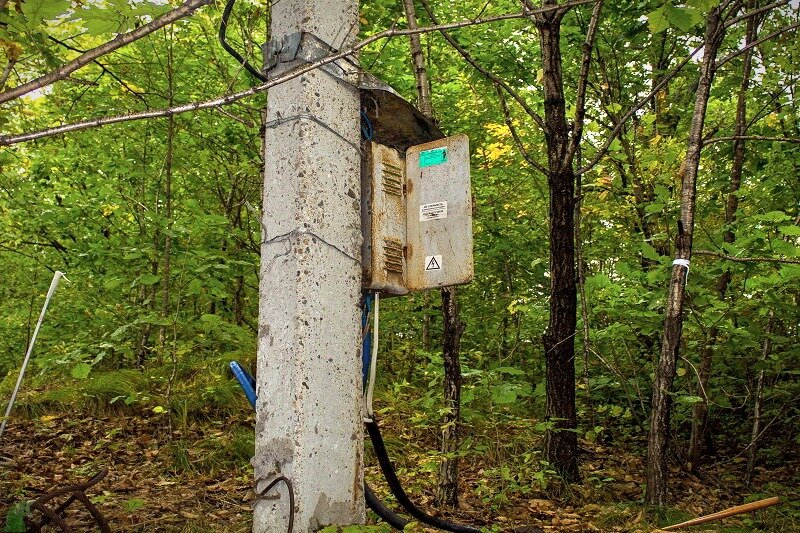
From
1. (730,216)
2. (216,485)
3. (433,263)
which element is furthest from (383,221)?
(730,216)

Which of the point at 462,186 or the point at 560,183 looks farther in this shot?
the point at 560,183

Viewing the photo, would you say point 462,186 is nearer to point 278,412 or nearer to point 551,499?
point 278,412

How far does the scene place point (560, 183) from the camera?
510cm

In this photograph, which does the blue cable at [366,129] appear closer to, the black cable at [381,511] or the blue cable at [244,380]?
the blue cable at [244,380]

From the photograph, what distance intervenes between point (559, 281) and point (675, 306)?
93cm

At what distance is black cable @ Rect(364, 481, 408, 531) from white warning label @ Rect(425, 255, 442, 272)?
1.06 m

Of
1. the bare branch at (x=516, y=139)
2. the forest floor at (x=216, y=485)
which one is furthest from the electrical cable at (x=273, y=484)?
the bare branch at (x=516, y=139)

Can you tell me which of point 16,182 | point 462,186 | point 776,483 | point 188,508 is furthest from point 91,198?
point 776,483

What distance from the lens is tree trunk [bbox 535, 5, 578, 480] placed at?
5.11 m

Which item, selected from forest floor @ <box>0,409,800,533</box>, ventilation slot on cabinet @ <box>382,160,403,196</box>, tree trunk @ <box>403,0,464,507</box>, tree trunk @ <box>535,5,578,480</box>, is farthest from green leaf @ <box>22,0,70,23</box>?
tree trunk @ <box>535,5,578,480</box>

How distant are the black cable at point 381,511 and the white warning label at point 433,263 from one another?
3.48 ft

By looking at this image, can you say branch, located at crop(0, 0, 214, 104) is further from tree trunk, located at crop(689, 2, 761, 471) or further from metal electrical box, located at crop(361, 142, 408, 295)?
tree trunk, located at crop(689, 2, 761, 471)

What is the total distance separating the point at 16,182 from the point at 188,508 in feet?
15.0

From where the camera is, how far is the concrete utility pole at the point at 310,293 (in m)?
2.38
